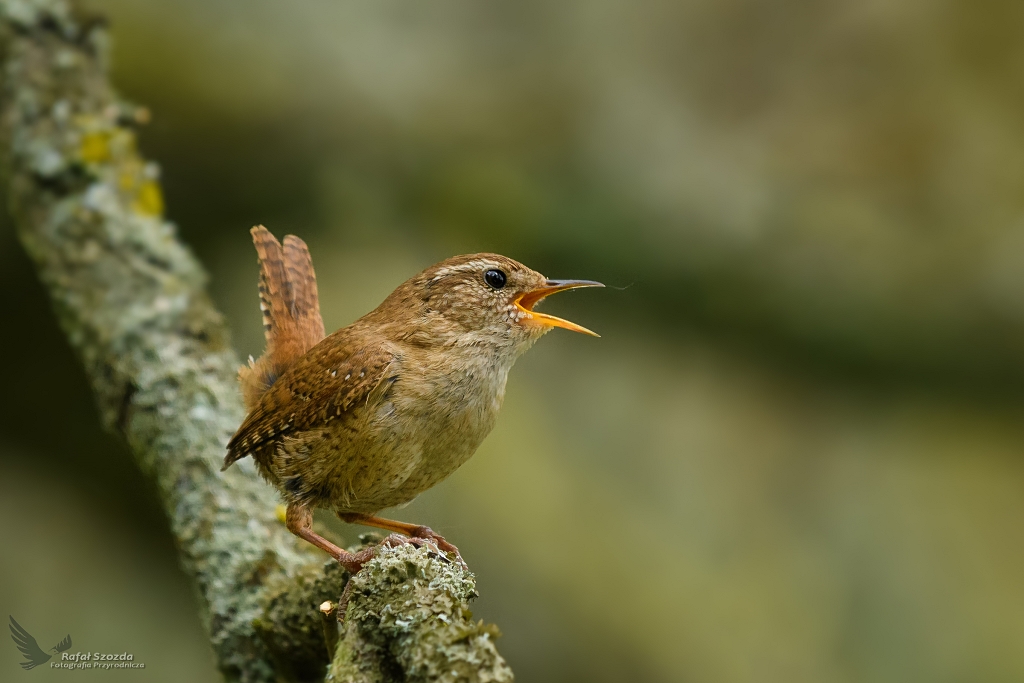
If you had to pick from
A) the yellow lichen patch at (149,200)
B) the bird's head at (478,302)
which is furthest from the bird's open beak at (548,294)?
the yellow lichen patch at (149,200)

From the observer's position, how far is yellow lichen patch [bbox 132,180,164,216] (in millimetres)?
3429

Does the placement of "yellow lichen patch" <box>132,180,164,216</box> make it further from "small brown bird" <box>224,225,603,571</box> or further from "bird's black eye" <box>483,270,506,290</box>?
"bird's black eye" <box>483,270,506,290</box>

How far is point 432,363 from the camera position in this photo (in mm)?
2287

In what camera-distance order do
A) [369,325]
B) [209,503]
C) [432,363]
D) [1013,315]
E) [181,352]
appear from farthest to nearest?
[1013,315] < [181,352] < [209,503] < [369,325] < [432,363]

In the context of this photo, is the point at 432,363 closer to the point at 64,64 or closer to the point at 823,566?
the point at 64,64

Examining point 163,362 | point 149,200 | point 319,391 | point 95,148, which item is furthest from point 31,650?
point 95,148

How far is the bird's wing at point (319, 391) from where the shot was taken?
2242 mm

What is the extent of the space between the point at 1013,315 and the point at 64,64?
4.54 meters

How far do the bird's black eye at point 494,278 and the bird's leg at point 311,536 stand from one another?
76cm

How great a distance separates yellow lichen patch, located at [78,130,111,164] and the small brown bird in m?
1.45

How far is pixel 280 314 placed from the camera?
281 cm

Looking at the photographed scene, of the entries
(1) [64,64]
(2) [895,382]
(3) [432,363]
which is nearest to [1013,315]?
(2) [895,382]

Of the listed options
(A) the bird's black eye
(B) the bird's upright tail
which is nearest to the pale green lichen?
(A) the bird's black eye

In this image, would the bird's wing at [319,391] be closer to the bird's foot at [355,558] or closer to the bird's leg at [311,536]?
the bird's leg at [311,536]
